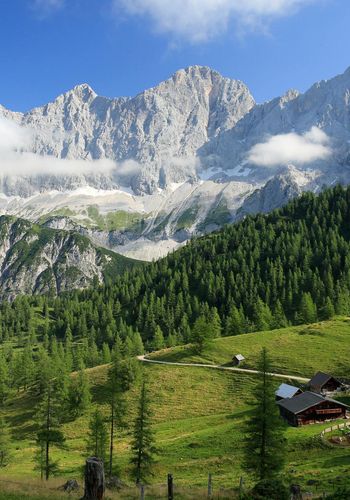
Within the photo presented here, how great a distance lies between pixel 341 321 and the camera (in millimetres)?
127375

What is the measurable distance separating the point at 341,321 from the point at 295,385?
45666 millimetres

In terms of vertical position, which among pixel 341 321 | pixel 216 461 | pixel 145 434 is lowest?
pixel 216 461

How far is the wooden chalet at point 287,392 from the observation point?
261ft

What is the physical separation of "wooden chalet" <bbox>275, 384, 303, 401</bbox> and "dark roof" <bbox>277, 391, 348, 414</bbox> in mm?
4841

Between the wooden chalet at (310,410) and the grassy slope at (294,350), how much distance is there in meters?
20.5

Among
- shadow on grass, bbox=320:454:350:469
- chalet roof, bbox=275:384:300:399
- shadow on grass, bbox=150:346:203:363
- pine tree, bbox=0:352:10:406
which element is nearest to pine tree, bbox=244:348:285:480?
shadow on grass, bbox=320:454:350:469

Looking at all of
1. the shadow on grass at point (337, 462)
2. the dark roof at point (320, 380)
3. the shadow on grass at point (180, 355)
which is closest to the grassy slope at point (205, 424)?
the shadow on grass at point (337, 462)

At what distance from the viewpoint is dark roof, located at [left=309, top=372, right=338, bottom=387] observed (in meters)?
82.7

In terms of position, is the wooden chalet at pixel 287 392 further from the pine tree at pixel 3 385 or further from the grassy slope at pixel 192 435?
the pine tree at pixel 3 385

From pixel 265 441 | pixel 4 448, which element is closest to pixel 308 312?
pixel 4 448

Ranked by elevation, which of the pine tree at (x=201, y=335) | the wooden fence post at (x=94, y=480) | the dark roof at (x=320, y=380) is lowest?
the wooden fence post at (x=94, y=480)

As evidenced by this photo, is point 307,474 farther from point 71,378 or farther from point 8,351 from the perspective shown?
point 8,351

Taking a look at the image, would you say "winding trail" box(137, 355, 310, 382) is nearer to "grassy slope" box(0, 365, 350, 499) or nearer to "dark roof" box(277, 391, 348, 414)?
"grassy slope" box(0, 365, 350, 499)

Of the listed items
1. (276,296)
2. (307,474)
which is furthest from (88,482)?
(276,296)
